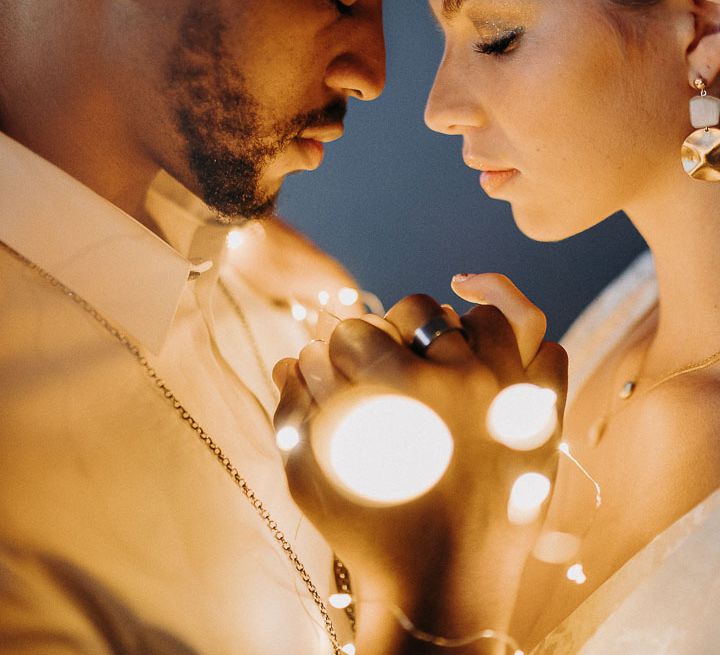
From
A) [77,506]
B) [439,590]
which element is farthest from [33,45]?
[439,590]

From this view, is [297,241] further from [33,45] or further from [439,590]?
[439,590]

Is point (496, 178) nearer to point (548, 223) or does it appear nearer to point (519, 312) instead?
point (548, 223)

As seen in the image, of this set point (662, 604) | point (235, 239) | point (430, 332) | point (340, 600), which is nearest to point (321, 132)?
point (235, 239)

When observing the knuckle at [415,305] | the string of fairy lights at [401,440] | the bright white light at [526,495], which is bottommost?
the bright white light at [526,495]

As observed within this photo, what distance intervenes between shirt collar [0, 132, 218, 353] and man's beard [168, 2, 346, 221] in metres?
0.18

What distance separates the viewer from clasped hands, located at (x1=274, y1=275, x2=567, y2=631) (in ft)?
2.97

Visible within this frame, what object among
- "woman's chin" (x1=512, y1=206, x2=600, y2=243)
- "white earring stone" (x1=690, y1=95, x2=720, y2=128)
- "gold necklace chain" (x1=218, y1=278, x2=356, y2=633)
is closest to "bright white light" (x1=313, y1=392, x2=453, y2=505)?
"gold necklace chain" (x1=218, y1=278, x2=356, y2=633)

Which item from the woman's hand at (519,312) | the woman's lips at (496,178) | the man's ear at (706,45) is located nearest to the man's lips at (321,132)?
the woman's lips at (496,178)

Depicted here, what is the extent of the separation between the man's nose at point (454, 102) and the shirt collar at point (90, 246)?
1.71 ft

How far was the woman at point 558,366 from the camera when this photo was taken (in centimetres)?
92

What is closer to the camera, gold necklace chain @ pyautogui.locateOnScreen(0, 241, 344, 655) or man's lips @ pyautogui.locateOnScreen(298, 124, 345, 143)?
gold necklace chain @ pyautogui.locateOnScreen(0, 241, 344, 655)

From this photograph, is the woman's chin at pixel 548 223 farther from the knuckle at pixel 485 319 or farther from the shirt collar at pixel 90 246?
the shirt collar at pixel 90 246

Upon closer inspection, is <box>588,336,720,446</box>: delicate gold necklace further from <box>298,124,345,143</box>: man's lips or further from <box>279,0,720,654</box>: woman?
<box>298,124,345,143</box>: man's lips

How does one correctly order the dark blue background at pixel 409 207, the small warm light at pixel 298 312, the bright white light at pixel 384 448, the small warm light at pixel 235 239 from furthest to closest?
1. the dark blue background at pixel 409 207
2. the small warm light at pixel 298 312
3. the small warm light at pixel 235 239
4. the bright white light at pixel 384 448
